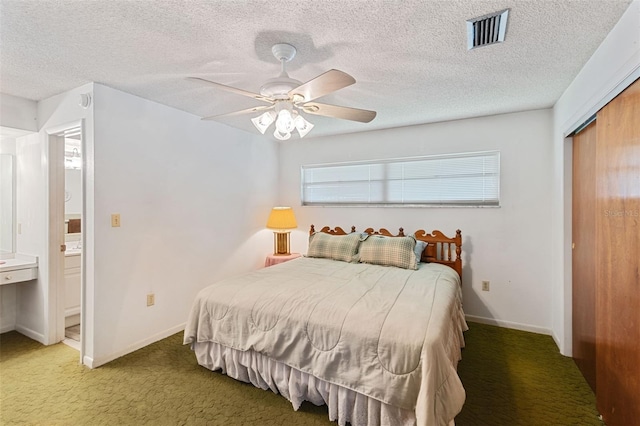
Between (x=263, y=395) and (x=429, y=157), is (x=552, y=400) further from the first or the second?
(x=429, y=157)

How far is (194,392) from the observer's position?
6.84ft

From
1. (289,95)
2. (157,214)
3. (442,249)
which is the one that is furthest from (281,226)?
(289,95)

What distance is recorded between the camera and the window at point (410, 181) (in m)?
3.35

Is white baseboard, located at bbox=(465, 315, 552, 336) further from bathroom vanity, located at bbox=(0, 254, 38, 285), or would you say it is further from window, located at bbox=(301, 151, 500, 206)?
bathroom vanity, located at bbox=(0, 254, 38, 285)

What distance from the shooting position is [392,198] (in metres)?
3.86

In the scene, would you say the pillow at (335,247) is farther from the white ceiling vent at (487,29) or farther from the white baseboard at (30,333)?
the white baseboard at (30,333)

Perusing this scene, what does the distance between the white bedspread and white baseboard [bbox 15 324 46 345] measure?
1.79 meters

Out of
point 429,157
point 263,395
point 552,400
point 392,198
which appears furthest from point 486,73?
point 263,395

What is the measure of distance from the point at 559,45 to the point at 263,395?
305 centimetres

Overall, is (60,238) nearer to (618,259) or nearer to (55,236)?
(55,236)

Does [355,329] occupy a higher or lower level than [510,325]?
higher

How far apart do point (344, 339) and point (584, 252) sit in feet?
6.80

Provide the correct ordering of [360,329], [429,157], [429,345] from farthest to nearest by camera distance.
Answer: [429,157], [360,329], [429,345]

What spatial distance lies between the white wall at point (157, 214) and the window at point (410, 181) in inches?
44.8
